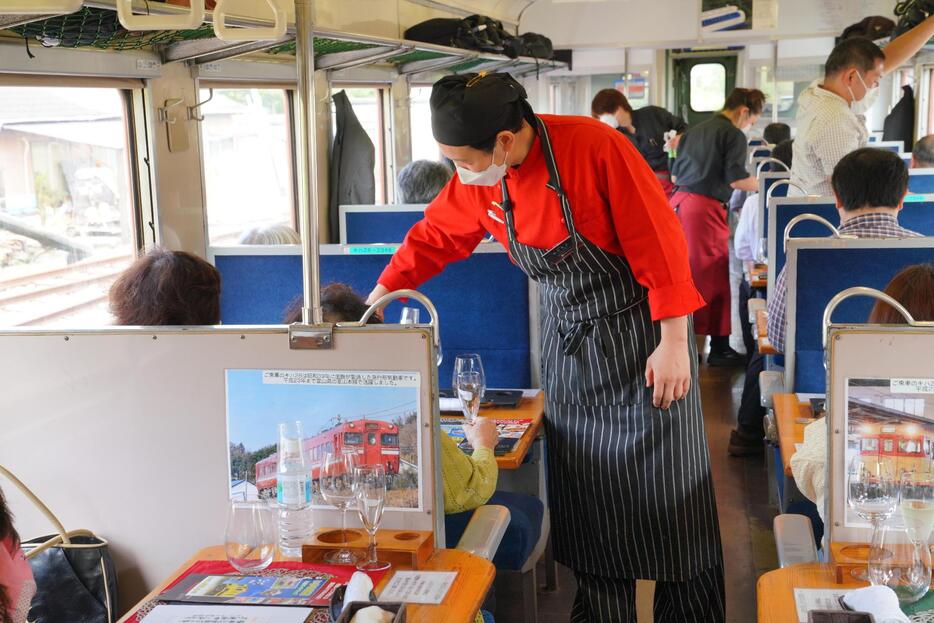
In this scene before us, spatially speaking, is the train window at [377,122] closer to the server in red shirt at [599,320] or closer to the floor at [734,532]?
the floor at [734,532]

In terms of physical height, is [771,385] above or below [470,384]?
below

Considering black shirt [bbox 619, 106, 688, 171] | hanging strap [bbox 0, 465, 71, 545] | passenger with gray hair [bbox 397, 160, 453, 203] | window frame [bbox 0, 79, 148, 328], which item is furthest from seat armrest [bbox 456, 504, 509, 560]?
black shirt [bbox 619, 106, 688, 171]

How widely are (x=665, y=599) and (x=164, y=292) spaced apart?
1576mm

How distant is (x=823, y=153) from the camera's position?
189 inches

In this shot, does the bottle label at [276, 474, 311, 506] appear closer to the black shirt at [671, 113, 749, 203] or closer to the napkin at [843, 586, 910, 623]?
the napkin at [843, 586, 910, 623]

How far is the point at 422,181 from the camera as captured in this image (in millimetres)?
5180

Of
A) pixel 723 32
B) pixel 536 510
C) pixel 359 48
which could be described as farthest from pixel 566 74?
pixel 536 510

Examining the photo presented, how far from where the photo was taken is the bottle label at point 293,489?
6.68ft

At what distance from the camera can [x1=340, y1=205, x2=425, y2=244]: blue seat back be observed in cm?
495

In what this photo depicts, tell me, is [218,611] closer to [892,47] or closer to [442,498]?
[442,498]

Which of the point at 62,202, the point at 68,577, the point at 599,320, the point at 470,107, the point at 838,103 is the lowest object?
the point at 68,577

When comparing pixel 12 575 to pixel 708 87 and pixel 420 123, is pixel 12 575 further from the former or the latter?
pixel 708 87

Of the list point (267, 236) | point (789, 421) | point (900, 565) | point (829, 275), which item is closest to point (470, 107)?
point (900, 565)

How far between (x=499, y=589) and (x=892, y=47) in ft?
11.7
